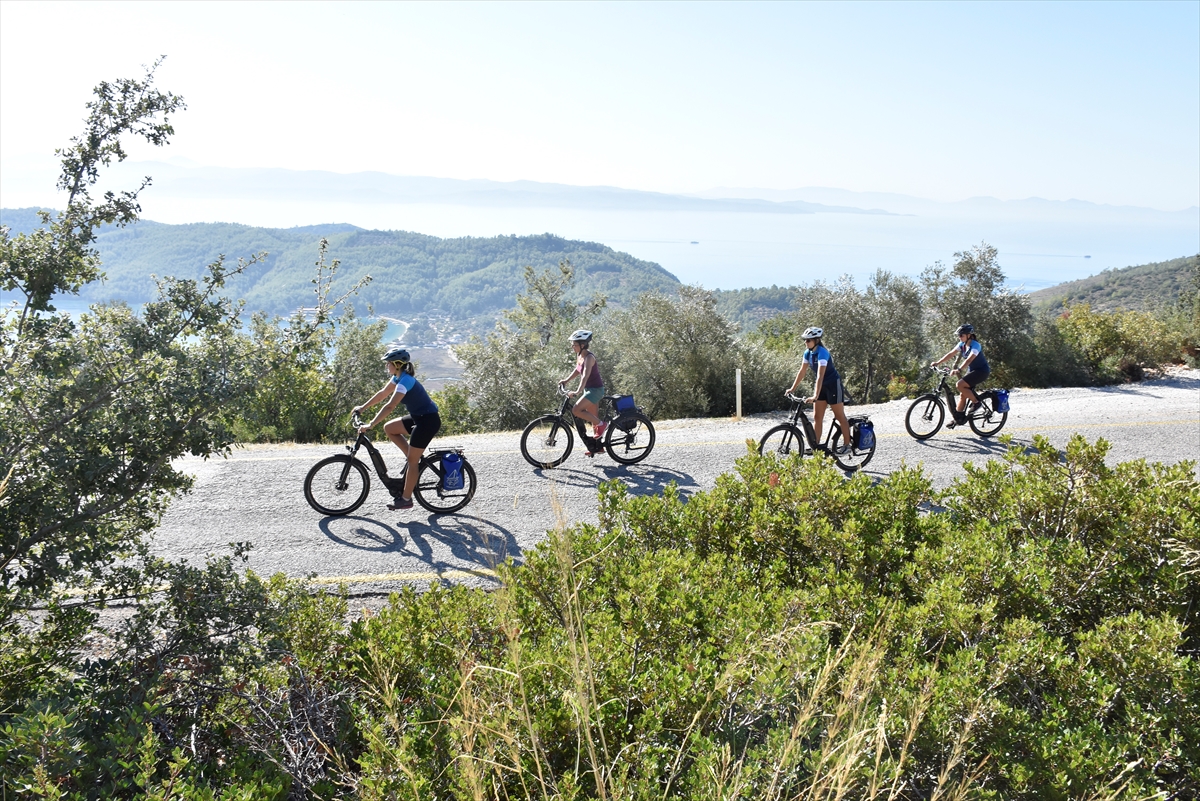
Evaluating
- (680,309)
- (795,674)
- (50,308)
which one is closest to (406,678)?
(795,674)

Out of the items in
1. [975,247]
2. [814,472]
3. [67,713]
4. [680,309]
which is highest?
[975,247]

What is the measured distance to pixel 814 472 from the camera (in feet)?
17.5

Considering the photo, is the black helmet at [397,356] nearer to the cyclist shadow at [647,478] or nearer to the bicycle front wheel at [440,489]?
the bicycle front wheel at [440,489]

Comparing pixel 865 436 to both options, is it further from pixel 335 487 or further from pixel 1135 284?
pixel 1135 284

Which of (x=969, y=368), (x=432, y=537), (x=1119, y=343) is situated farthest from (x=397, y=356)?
(x=1119, y=343)

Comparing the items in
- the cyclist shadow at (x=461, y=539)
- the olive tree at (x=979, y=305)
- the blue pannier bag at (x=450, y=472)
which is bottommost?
the cyclist shadow at (x=461, y=539)

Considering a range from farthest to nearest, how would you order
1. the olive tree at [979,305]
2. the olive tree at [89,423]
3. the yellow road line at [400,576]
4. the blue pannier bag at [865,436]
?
the olive tree at [979,305] < the blue pannier bag at [865,436] < the yellow road line at [400,576] < the olive tree at [89,423]

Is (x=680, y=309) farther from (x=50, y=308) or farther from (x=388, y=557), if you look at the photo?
(x=50, y=308)

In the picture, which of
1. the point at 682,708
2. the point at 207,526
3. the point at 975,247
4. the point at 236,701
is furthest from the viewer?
the point at 975,247

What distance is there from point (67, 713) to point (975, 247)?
28378 millimetres

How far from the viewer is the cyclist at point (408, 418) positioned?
8.27m

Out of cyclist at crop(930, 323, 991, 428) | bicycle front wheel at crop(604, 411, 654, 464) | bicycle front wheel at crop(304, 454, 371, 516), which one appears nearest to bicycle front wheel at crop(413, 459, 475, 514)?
bicycle front wheel at crop(304, 454, 371, 516)

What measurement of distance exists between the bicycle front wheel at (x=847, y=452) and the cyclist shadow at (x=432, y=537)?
17.2 ft

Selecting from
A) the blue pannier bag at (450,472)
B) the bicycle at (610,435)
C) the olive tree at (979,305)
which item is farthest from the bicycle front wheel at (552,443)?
the olive tree at (979,305)
